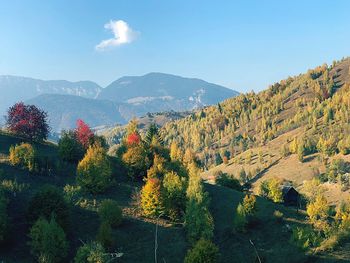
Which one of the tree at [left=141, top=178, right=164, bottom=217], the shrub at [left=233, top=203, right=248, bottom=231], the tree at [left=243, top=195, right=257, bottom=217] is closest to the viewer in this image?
the tree at [left=141, top=178, right=164, bottom=217]

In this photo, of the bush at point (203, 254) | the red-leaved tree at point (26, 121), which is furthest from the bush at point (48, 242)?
the red-leaved tree at point (26, 121)

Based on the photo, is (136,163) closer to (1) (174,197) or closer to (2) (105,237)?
(1) (174,197)

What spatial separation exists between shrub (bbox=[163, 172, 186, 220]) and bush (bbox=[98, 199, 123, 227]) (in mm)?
10671

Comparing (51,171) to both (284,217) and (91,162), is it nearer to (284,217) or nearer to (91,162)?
(91,162)

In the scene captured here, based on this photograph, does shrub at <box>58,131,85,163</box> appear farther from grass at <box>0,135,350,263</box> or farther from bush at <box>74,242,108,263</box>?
bush at <box>74,242,108,263</box>

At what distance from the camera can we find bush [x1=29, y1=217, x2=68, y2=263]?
51688 mm

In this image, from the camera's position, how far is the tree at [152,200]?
233ft

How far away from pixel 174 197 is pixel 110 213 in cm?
1459

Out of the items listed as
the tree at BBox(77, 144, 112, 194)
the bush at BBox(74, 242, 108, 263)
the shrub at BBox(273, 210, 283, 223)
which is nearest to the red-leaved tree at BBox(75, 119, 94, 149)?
the tree at BBox(77, 144, 112, 194)

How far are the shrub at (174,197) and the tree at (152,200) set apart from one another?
2.02m

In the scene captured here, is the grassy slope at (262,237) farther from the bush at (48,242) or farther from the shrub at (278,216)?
the bush at (48,242)

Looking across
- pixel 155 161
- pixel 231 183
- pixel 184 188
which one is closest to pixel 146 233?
pixel 184 188

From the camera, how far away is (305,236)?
224ft

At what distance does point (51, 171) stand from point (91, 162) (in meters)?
11.3
